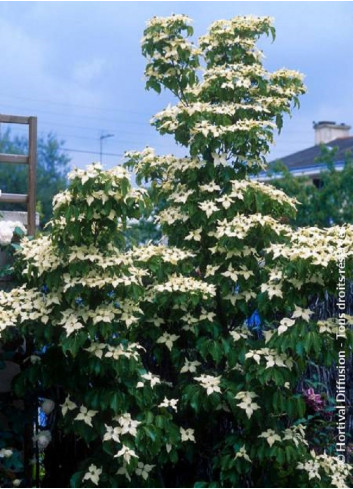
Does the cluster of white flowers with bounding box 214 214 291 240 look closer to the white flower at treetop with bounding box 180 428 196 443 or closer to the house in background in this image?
the white flower at treetop with bounding box 180 428 196 443

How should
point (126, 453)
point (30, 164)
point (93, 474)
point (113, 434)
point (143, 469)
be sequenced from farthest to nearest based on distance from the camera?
point (30, 164), point (143, 469), point (93, 474), point (113, 434), point (126, 453)

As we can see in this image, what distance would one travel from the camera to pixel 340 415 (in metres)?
5.14

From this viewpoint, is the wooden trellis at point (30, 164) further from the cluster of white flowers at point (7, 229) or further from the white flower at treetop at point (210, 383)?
the white flower at treetop at point (210, 383)

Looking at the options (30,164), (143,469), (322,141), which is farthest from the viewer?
(322,141)

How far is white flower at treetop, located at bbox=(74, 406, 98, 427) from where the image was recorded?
411 centimetres

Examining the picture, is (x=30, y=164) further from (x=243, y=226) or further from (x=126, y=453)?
(x=126, y=453)

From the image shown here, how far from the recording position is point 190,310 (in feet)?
14.8

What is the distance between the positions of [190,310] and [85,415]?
830mm

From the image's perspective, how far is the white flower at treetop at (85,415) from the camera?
4.11 m

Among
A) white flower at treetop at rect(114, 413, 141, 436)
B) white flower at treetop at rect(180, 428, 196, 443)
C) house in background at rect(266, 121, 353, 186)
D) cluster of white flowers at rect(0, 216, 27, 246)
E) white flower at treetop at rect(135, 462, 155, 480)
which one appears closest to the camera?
white flower at treetop at rect(114, 413, 141, 436)

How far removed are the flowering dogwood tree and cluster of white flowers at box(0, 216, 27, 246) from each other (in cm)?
13

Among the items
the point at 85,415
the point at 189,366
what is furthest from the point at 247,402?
the point at 85,415

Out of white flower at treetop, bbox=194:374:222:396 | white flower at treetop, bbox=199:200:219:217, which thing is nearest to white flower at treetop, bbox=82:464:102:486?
white flower at treetop, bbox=194:374:222:396

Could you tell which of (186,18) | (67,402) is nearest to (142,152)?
(186,18)
